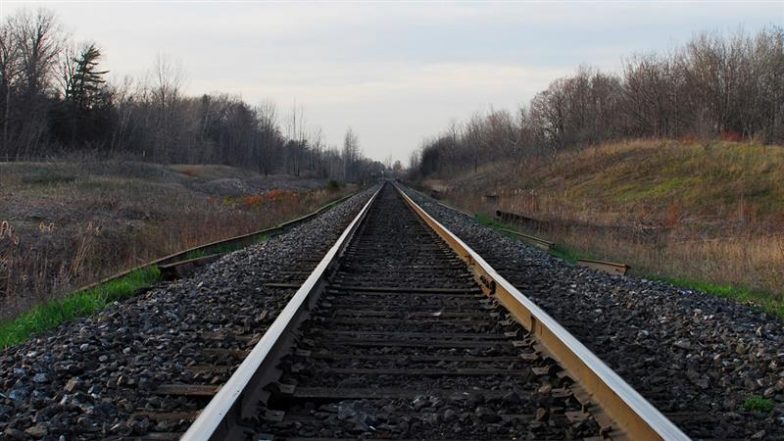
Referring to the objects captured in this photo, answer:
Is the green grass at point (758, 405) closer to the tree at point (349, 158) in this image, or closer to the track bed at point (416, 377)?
the track bed at point (416, 377)

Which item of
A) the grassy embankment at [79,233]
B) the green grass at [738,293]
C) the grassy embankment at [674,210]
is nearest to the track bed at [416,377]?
the grassy embankment at [79,233]

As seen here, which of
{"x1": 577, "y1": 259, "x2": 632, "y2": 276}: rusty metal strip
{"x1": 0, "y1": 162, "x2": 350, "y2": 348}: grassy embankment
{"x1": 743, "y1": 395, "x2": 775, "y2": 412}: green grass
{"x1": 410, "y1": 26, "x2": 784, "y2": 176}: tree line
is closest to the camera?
{"x1": 743, "y1": 395, "x2": 775, "y2": 412}: green grass

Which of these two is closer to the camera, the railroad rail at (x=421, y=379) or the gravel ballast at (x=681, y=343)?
the railroad rail at (x=421, y=379)

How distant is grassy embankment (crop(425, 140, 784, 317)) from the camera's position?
11.6 metres

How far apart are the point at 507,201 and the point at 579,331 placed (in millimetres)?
25092

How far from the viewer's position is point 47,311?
6.66 metres

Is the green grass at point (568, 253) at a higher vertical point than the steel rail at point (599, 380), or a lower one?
lower

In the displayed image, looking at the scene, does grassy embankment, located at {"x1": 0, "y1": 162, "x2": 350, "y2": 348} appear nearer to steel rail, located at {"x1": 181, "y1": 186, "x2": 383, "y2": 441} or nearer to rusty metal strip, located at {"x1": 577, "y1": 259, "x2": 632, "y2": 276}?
steel rail, located at {"x1": 181, "y1": 186, "x2": 383, "y2": 441}

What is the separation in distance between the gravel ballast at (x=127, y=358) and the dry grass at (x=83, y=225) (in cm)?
172

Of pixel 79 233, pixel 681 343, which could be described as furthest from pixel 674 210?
pixel 681 343

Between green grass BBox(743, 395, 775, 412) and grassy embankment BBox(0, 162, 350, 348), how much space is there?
5.37 m

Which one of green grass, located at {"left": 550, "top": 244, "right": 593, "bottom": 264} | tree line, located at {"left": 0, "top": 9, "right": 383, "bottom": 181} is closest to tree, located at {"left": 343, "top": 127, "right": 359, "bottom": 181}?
tree line, located at {"left": 0, "top": 9, "right": 383, "bottom": 181}

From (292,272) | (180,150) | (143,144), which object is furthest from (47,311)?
(180,150)

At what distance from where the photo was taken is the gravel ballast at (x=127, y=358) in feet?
11.5
